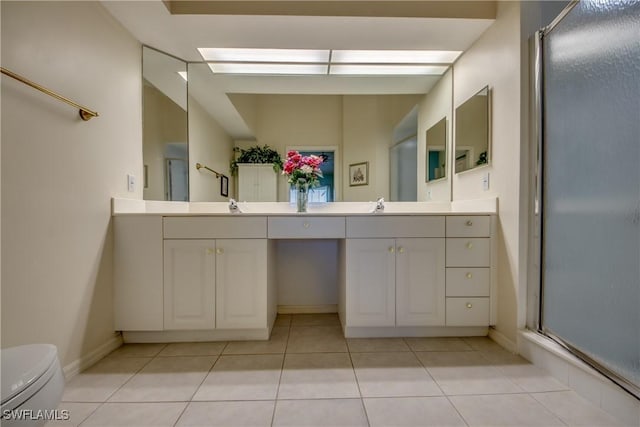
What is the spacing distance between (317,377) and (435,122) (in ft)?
6.57

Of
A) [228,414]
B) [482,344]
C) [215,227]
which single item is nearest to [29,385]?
[228,414]

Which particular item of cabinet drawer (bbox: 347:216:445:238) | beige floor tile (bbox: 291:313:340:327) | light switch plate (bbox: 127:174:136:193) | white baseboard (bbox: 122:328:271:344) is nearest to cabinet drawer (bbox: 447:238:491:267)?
cabinet drawer (bbox: 347:216:445:238)

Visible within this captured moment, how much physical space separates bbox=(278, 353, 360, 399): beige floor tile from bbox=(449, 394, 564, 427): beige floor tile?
1.47 ft

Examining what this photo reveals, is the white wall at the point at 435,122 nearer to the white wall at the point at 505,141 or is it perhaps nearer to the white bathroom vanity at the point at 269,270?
the white wall at the point at 505,141

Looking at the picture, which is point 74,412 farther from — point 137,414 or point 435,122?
point 435,122

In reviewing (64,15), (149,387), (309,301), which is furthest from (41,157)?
(309,301)

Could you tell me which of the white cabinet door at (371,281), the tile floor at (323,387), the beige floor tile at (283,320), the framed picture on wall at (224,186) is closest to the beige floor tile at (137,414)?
the tile floor at (323,387)

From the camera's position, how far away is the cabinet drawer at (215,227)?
166 centimetres

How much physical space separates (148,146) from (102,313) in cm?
111

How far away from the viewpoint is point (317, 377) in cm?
135

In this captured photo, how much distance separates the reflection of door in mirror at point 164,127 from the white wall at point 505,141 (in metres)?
2.15

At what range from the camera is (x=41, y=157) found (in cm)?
121

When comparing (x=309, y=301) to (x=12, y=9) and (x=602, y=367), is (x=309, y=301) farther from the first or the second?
(x=12, y=9)

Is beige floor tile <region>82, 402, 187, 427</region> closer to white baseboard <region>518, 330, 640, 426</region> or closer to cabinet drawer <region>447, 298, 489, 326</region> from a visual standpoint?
cabinet drawer <region>447, 298, 489, 326</region>
